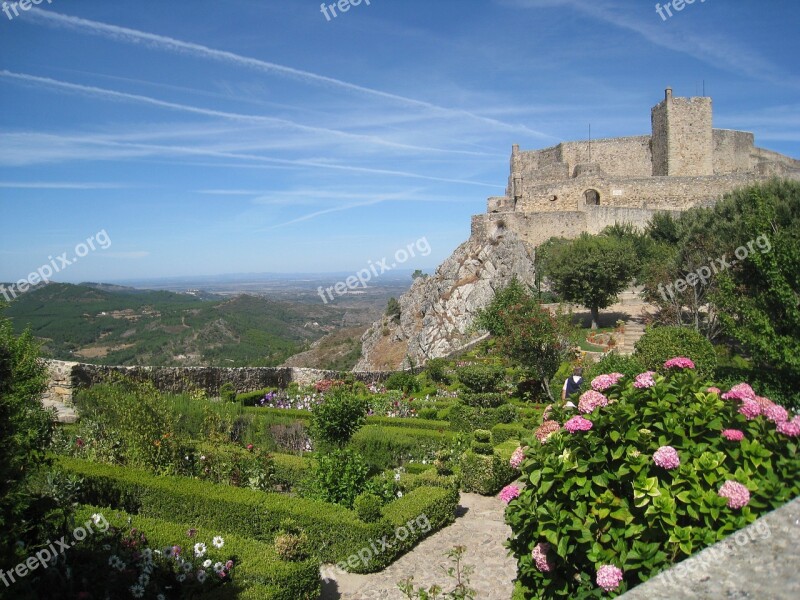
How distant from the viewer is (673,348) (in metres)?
14.2

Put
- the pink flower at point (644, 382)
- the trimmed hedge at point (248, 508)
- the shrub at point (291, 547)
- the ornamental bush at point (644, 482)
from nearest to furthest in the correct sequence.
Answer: the ornamental bush at point (644, 482)
the pink flower at point (644, 382)
the shrub at point (291, 547)
the trimmed hedge at point (248, 508)

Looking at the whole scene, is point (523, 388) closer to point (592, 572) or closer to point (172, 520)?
point (172, 520)

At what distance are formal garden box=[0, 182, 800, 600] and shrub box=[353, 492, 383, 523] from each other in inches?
1.0

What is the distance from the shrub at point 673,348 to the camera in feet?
46.2

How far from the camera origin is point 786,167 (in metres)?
44.3

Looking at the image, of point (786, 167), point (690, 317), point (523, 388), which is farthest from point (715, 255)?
point (786, 167)

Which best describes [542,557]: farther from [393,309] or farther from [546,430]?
[393,309]

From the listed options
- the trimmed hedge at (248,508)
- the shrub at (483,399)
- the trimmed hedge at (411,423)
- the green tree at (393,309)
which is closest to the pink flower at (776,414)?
the trimmed hedge at (248,508)

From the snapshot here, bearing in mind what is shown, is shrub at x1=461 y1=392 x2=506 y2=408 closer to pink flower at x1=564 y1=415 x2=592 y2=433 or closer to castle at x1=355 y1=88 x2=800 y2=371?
pink flower at x1=564 y1=415 x2=592 y2=433

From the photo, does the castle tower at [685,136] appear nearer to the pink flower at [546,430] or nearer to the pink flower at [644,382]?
the pink flower at [546,430]

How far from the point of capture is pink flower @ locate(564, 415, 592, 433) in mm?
3878

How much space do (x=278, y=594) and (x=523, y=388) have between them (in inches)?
492

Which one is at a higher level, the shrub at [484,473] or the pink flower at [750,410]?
the pink flower at [750,410]

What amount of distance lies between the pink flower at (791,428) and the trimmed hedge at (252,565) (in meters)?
4.72
